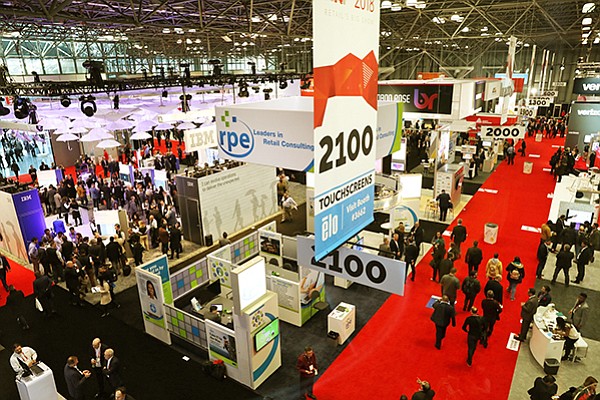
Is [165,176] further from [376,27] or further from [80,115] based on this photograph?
[376,27]

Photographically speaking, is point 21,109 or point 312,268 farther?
point 21,109

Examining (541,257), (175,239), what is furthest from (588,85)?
(175,239)

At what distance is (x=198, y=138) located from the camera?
11.1m

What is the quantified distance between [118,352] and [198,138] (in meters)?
5.74

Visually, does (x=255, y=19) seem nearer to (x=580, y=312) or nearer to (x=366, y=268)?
(x=580, y=312)

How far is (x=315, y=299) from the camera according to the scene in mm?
8125

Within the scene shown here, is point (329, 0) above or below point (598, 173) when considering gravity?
above

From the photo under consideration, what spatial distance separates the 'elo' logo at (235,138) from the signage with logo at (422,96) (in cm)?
508

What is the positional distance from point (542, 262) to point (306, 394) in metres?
6.14

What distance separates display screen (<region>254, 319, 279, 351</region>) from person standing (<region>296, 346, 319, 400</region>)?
0.67 meters

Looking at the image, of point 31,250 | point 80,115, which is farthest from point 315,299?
point 80,115

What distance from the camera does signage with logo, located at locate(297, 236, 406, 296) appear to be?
125 inches

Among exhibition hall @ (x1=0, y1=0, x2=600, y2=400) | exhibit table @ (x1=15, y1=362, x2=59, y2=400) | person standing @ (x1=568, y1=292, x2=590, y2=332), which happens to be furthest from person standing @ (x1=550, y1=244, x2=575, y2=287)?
exhibit table @ (x1=15, y1=362, x2=59, y2=400)

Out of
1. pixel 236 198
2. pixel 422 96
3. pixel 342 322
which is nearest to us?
pixel 342 322
